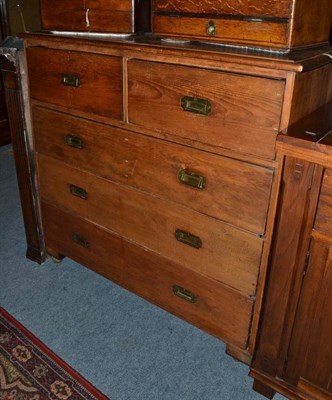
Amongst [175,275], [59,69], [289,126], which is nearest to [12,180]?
[59,69]

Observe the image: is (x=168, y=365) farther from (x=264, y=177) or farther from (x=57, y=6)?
(x=57, y=6)

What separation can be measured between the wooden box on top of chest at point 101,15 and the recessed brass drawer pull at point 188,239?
0.77 m

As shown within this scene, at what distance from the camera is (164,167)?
148 cm

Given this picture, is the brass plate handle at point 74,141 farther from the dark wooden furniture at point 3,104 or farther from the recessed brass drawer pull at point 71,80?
the dark wooden furniture at point 3,104

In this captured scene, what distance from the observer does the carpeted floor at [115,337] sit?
156 centimetres

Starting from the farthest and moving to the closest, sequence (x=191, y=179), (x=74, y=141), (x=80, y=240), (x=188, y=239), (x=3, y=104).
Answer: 1. (x=3, y=104)
2. (x=80, y=240)
3. (x=74, y=141)
4. (x=188, y=239)
5. (x=191, y=179)

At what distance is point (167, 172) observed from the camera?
1479 mm

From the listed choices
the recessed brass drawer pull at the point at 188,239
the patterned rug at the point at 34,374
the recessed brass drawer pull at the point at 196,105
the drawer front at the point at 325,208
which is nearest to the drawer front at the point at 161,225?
the recessed brass drawer pull at the point at 188,239

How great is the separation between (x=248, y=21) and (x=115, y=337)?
1.30 metres

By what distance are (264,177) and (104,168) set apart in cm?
70

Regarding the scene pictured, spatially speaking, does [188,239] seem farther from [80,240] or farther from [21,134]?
[21,134]

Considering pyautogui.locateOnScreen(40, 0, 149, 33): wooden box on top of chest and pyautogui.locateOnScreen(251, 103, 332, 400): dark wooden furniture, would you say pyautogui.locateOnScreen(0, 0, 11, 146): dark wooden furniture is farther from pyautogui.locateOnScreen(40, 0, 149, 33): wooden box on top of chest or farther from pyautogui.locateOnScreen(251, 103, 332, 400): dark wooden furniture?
pyautogui.locateOnScreen(251, 103, 332, 400): dark wooden furniture

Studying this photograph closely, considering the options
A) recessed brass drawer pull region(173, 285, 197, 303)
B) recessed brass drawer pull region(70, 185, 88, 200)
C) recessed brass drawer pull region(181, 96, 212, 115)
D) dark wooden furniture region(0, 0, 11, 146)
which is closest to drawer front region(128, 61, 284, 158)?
recessed brass drawer pull region(181, 96, 212, 115)

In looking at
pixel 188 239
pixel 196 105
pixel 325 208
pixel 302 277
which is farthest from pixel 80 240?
pixel 325 208
